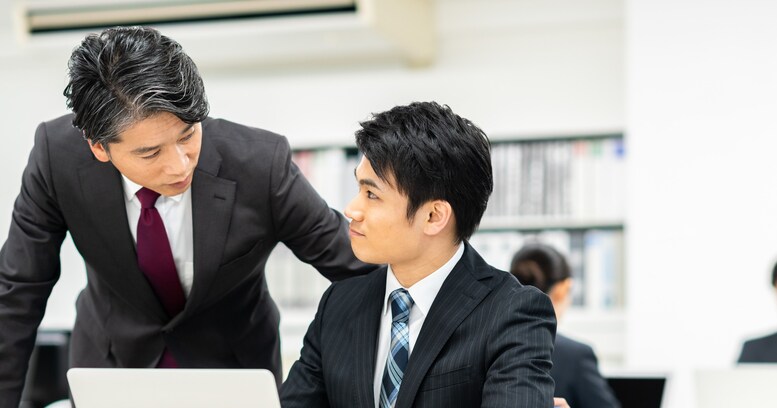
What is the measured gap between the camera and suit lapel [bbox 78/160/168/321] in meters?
1.84

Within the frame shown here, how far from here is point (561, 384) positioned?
230cm

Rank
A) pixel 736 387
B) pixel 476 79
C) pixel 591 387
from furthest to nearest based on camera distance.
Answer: pixel 476 79 → pixel 591 387 → pixel 736 387

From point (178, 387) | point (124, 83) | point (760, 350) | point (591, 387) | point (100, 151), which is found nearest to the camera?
point (178, 387)

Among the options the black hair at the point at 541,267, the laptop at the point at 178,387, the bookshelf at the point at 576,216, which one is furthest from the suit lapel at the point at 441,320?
the bookshelf at the point at 576,216

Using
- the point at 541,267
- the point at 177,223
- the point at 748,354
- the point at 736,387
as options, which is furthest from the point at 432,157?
the point at 748,354

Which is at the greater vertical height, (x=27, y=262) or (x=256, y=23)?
(x=256, y=23)

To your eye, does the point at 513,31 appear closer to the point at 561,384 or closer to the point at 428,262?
the point at 561,384

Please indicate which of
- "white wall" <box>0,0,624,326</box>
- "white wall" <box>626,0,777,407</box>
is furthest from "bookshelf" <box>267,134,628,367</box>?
"white wall" <box>626,0,777,407</box>

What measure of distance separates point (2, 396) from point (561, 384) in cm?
123

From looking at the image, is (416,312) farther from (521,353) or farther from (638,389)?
(638,389)

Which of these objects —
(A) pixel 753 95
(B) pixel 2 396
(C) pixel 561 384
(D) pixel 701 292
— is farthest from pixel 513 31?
(B) pixel 2 396

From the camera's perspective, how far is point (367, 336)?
1.63 m

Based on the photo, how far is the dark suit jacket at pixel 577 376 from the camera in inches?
87.4

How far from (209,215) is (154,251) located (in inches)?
5.0
